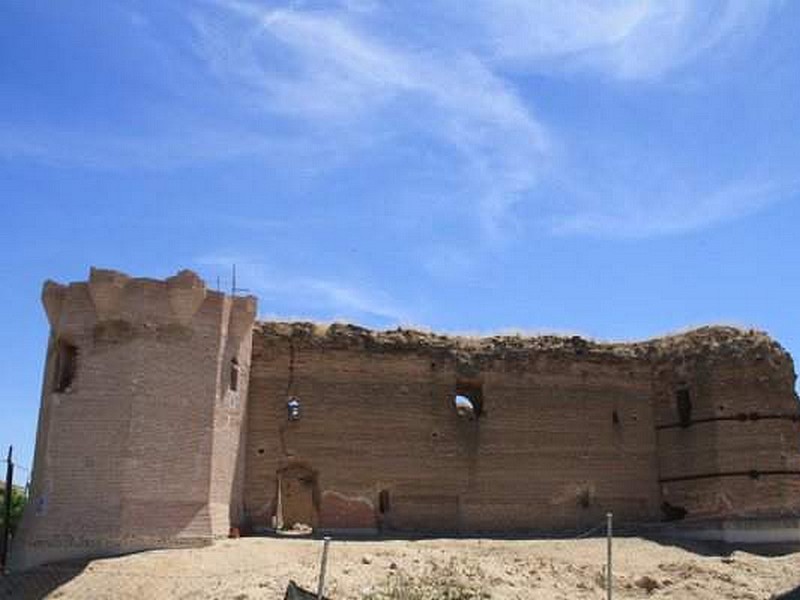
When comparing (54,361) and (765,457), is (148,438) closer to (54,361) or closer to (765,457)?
(54,361)

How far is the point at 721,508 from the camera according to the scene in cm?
2286

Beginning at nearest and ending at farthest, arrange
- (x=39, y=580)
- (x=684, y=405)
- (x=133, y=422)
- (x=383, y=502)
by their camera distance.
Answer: (x=39, y=580) → (x=133, y=422) → (x=383, y=502) → (x=684, y=405)

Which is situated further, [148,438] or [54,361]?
[54,361]

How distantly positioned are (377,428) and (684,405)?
8061 mm

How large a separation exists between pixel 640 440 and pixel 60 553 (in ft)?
45.4

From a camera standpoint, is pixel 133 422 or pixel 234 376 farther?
pixel 234 376

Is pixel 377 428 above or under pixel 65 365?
under

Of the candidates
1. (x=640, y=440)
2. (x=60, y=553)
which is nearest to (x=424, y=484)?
(x=640, y=440)

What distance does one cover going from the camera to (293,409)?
2214cm

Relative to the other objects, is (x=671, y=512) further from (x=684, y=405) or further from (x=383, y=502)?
(x=383, y=502)

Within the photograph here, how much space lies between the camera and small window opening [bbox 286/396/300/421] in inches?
864

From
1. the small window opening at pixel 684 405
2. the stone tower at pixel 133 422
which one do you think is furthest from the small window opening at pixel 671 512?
the stone tower at pixel 133 422

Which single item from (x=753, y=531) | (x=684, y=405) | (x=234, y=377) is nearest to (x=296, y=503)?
(x=234, y=377)

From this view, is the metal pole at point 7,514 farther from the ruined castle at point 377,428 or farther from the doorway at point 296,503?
the doorway at point 296,503
